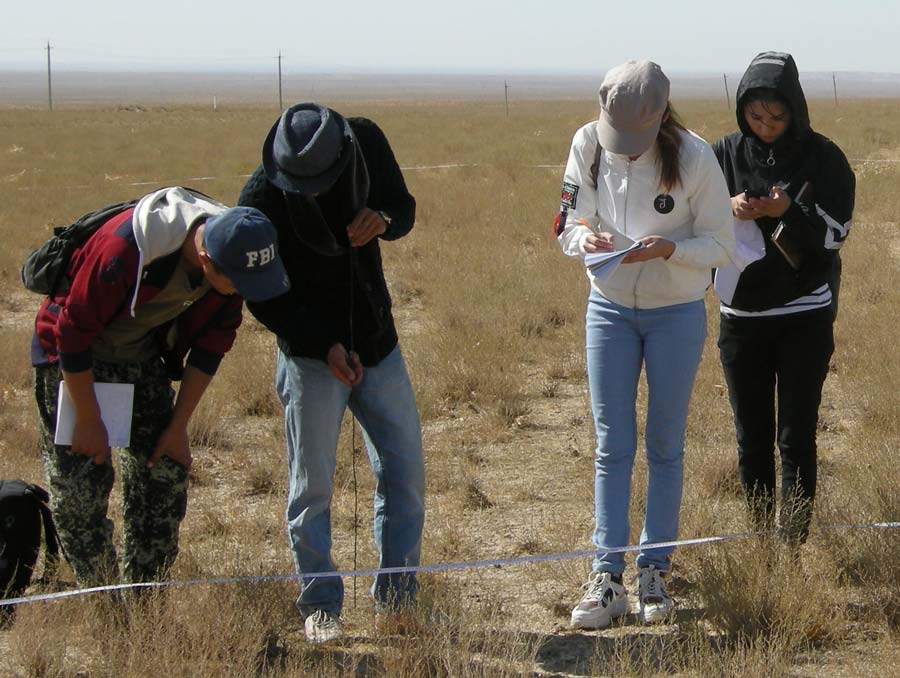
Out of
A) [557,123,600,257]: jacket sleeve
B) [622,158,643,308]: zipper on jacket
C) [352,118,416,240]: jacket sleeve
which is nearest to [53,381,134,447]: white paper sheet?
[352,118,416,240]: jacket sleeve

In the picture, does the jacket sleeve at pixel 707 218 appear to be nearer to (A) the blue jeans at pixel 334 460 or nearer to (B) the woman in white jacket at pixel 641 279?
(B) the woman in white jacket at pixel 641 279

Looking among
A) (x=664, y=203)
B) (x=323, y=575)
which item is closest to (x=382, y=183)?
(x=664, y=203)

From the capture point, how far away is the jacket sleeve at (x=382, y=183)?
3.76 m

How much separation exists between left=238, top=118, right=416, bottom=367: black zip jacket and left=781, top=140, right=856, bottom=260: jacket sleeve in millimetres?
1337

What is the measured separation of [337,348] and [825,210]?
175 centimetres

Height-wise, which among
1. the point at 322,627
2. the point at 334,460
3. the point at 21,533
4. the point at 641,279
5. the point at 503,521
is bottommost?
the point at 503,521

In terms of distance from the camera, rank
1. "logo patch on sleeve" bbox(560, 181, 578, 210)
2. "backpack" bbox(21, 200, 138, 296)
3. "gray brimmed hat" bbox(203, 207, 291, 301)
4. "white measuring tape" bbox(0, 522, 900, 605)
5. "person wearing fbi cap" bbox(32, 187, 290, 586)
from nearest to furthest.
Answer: "gray brimmed hat" bbox(203, 207, 291, 301) < "person wearing fbi cap" bbox(32, 187, 290, 586) < "backpack" bbox(21, 200, 138, 296) < "white measuring tape" bbox(0, 522, 900, 605) < "logo patch on sleeve" bbox(560, 181, 578, 210)

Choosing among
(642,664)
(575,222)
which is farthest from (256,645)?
(575,222)

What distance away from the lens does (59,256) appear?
11.6ft

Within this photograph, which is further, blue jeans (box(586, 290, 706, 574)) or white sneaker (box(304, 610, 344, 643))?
blue jeans (box(586, 290, 706, 574))

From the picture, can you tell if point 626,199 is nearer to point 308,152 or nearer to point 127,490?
point 308,152

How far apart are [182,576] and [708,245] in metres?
2.23

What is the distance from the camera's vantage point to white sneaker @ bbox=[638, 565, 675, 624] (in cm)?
395

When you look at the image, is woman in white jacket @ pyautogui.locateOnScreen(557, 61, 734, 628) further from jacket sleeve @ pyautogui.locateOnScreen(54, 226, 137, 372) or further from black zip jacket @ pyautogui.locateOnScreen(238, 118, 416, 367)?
jacket sleeve @ pyautogui.locateOnScreen(54, 226, 137, 372)
